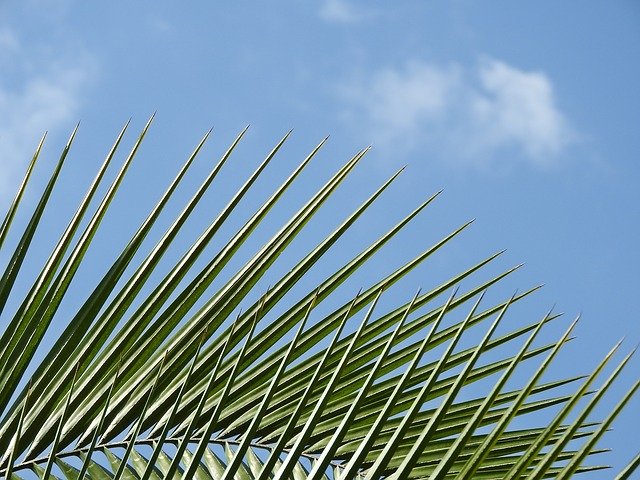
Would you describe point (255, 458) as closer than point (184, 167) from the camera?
Yes

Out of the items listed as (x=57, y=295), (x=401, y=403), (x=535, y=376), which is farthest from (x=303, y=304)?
(x=535, y=376)

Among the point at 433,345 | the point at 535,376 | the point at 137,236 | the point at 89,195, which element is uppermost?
the point at 89,195

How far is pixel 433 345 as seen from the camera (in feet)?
6.08

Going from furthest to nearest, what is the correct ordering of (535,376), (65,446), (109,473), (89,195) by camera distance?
1. (89,195)
2. (65,446)
3. (109,473)
4. (535,376)

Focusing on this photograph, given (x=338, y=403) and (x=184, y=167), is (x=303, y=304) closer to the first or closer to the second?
(x=338, y=403)

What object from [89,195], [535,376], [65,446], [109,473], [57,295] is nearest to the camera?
[535,376]

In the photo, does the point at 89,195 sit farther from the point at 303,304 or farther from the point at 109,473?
the point at 109,473

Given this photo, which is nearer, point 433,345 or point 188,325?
point 188,325

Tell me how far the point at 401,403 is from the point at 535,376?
670mm

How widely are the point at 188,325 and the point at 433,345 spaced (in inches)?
20.2

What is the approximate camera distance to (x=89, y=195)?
181 cm

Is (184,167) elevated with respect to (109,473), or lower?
elevated

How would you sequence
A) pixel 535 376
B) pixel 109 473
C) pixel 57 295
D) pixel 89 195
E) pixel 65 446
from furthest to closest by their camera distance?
pixel 89 195, pixel 57 295, pixel 65 446, pixel 109 473, pixel 535 376

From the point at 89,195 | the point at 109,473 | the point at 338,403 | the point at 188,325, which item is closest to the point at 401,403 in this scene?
the point at 338,403
